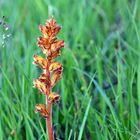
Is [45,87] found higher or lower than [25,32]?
lower

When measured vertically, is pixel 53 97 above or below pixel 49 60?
below

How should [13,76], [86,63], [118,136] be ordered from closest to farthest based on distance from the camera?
[118,136]
[13,76]
[86,63]

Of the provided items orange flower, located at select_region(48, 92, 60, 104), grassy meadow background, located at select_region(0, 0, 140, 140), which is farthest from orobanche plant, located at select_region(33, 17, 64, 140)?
grassy meadow background, located at select_region(0, 0, 140, 140)

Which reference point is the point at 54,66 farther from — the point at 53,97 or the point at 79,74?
the point at 79,74

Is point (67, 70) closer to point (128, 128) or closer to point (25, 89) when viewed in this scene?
point (25, 89)

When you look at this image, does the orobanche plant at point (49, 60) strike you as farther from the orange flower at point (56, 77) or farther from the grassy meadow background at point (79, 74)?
the grassy meadow background at point (79, 74)

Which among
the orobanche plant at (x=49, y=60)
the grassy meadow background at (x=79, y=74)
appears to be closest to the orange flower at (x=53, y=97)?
the orobanche plant at (x=49, y=60)

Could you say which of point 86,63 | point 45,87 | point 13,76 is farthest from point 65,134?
point 86,63

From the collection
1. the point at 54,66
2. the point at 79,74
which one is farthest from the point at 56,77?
the point at 79,74

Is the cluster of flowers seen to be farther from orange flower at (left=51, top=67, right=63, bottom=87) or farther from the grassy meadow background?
the grassy meadow background
